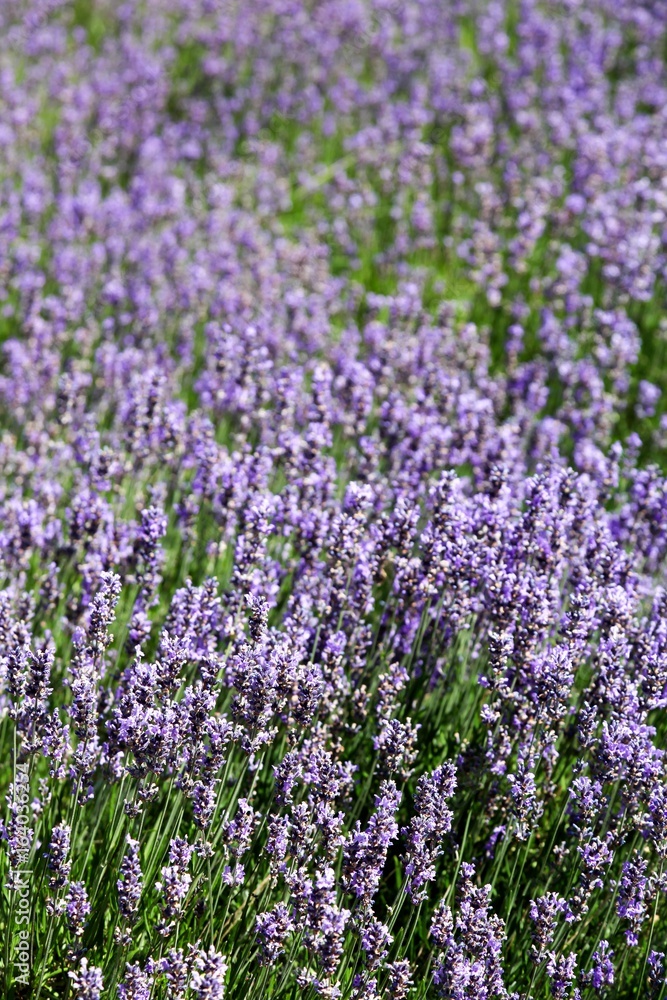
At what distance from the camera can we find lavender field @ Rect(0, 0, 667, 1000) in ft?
11.5

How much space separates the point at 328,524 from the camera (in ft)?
15.8

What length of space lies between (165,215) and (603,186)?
11.8ft

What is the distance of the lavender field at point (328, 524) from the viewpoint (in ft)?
11.5

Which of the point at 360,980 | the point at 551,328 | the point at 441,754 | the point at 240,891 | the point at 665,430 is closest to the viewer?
the point at 360,980

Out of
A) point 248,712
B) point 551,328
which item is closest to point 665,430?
point 551,328

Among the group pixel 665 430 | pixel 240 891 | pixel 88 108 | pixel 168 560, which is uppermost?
pixel 88 108

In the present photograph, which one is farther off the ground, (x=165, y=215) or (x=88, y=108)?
(x=88, y=108)

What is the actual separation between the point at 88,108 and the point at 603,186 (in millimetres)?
4544

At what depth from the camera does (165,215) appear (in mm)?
8680

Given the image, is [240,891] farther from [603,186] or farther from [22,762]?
[603,186]

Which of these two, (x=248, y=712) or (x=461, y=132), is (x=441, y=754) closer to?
(x=248, y=712)

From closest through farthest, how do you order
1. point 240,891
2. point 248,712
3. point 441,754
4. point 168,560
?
point 248,712 < point 240,891 < point 441,754 < point 168,560

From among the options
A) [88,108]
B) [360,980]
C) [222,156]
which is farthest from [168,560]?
[88,108]

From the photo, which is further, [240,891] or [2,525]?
[2,525]
